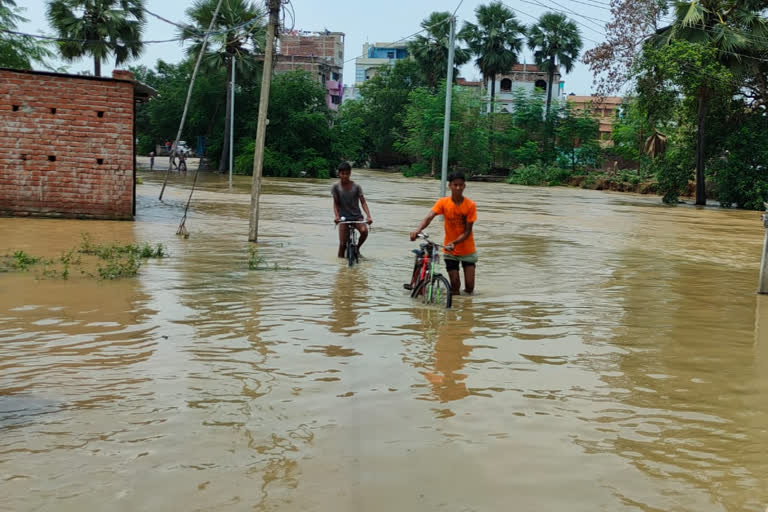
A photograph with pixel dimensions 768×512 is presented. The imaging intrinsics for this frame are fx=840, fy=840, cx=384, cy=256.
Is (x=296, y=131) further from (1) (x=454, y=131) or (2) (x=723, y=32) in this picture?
(2) (x=723, y=32)

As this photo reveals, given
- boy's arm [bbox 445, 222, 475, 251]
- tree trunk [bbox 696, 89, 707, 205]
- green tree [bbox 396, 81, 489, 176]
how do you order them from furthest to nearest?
1. green tree [bbox 396, 81, 489, 176]
2. tree trunk [bbox 696, 89, 707, 205]
3. boy's arm [bbox 445, 222, 475, 251]

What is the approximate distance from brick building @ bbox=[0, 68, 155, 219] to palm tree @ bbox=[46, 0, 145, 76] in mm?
24134

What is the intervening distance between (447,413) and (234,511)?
2065mm

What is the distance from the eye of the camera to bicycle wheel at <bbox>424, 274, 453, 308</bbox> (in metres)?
9.71

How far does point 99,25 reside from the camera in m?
42.6

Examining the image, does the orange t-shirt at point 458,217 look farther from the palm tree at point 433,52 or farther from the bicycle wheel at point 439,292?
the palm tree at point 433,52

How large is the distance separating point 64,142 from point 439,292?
12831 millimetres

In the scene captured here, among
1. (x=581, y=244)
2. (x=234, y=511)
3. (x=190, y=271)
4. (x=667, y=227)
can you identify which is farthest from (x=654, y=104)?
(x=234, y=511)

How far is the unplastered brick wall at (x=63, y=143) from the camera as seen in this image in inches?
757

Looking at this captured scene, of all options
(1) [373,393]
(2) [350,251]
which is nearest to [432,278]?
(2) [350,251]

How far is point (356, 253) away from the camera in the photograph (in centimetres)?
1376

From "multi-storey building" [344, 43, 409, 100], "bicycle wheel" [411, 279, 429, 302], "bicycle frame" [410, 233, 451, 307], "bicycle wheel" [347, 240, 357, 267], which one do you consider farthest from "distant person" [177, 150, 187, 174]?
"multi-storey building" [344, 43, 409, 100]

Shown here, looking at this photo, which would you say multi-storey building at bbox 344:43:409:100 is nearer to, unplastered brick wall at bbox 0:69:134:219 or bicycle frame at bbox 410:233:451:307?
unplastered brick wall at bbox 0:69:134:219

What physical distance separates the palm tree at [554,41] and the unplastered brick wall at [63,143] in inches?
2234
